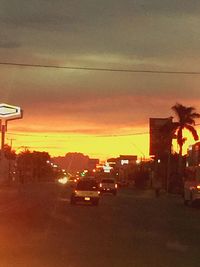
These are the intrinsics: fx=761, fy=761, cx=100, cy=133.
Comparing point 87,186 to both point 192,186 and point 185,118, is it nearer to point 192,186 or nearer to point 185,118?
point 192,186

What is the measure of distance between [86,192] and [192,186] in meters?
8.85

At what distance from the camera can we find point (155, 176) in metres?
144

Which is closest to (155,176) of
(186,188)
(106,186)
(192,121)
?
(192,121)

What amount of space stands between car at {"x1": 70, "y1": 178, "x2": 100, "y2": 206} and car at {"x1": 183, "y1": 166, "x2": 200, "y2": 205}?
7662mm

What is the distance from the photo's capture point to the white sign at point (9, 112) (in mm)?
103688

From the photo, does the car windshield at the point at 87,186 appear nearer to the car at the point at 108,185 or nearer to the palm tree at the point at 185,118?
the car at the point at 108,185

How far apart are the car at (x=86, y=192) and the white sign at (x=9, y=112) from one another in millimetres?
49484

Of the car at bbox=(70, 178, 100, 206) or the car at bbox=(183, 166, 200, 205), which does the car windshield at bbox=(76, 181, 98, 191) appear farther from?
the car at bbox=(183, 166, 200, 205)

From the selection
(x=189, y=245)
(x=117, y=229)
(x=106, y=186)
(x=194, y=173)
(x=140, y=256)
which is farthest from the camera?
(x=106, y=186)

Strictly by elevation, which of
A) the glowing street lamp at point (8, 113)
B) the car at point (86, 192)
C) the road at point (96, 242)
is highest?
the glowing street lamp at point (8, 113)

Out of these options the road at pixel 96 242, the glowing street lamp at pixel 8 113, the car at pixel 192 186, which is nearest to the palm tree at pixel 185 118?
the glowing street lamp at pixel 8 113

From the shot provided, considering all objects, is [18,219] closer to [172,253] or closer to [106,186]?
[172,253]

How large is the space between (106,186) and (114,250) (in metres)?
66.2

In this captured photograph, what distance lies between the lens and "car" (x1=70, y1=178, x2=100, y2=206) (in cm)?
5469
